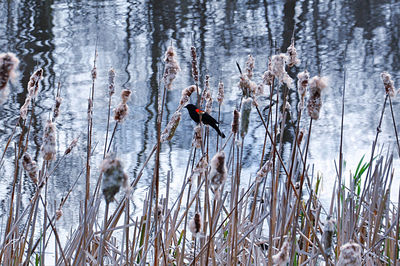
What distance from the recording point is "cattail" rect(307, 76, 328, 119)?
0.88 meters

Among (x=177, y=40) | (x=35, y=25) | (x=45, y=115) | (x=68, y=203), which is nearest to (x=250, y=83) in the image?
(x=68, y=203)

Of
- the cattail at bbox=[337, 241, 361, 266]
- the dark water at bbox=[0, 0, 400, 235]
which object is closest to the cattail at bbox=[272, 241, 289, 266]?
the cattail at bbox=[337, 241, 361, 266]

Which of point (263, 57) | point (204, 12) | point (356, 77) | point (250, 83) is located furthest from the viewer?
point (204, 12)

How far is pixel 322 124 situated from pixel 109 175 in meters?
3.09

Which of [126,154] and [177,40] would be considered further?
[177,40]

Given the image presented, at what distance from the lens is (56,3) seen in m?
7.59

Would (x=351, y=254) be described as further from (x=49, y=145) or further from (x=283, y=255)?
(x=49, y=145)

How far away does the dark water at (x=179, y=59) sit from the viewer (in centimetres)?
316

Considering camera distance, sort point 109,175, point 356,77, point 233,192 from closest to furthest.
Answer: point 109,175 < point 233,192 < point 356,77

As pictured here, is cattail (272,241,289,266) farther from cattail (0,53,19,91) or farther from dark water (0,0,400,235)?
dark water (0,0,400,235)

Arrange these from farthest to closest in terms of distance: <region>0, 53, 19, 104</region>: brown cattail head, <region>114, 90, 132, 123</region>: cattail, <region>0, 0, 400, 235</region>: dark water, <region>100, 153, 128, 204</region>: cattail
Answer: <region>0, 0, 400, 235</region>: dark water < <region>114, 90, 132, 123</region>: cattail < <region>0, 53, 19, 104</region>: brown cattail head < <region>100, 153, 128, 204</region>: cattail

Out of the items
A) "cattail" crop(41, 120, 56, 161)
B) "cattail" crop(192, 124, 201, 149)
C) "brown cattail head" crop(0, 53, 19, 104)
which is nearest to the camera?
"brown cattail head" crop(0, 53, 19, 104)

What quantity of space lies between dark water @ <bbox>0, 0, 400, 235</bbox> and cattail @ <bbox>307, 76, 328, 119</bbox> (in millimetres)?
686

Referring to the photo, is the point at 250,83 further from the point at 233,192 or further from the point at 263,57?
the point at 263,57
